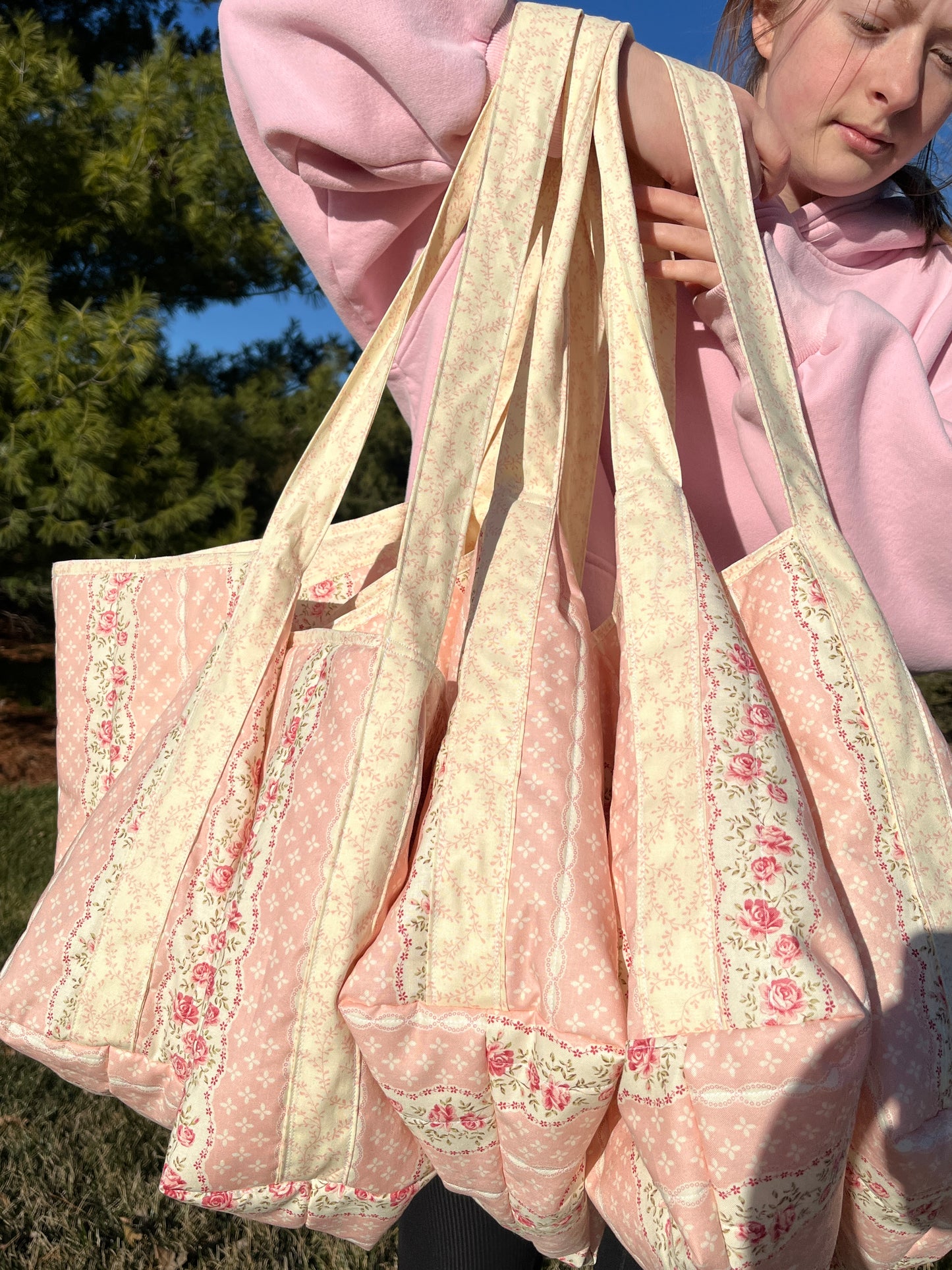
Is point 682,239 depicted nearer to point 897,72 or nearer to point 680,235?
point 680,235

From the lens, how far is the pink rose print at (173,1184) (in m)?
0.72

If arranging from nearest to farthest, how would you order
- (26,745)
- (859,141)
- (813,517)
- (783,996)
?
1. (783,996)
2. (813,517)
3. (859,141)
4. (26,745)

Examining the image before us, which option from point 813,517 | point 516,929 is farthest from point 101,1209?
point 813,517

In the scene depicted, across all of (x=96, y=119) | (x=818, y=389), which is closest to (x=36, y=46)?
(x=96, y=119)

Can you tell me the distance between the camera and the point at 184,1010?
77 centimetres

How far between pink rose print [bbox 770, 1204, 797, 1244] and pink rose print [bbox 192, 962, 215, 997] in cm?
41

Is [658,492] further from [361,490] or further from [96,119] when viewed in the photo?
[361,490]

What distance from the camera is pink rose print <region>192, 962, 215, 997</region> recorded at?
2.48 ft

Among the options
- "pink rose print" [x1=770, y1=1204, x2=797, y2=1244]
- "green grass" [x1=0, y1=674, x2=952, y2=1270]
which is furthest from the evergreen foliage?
"pink rose print" [x1=770, y1=1204, x2=797, y2=1244]

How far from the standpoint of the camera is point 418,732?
0.71m

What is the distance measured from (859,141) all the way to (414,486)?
1.54 ft

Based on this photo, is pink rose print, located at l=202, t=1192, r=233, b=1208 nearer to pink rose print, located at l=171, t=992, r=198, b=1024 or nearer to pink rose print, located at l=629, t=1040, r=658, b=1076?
pink rose print, located at l=171, t=992, r=198, b=1024

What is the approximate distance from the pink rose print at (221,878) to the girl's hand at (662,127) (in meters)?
0.64

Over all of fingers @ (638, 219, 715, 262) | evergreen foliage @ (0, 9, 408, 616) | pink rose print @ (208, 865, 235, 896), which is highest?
evergreen foliage @ (0, 9, 408, 616)
